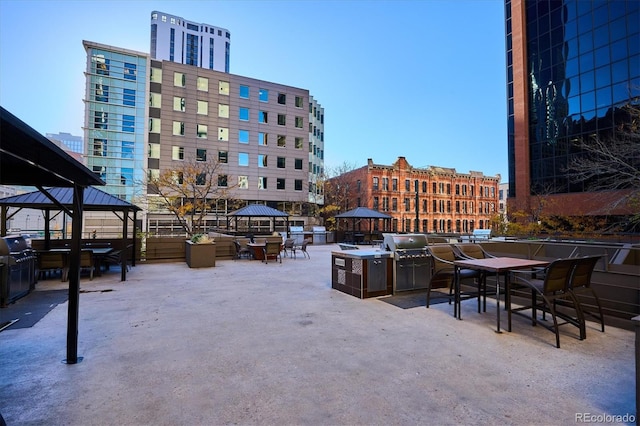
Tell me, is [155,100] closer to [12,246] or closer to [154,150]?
[154,150]

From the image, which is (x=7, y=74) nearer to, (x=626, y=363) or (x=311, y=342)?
(x=311, y=342)

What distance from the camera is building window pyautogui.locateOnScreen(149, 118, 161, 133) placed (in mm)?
30094

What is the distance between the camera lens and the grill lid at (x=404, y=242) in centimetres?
682

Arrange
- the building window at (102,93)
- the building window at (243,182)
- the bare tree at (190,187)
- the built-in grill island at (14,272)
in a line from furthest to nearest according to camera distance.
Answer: the building window at (243,182) < the building window at (102,93) < the bare tree at (190,187) < the built-in grill island at (14,272)

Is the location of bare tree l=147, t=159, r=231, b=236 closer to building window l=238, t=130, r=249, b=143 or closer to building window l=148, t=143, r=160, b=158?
building window l=148, t=143, r=160, b=158

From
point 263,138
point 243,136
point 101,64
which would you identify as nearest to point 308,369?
point 243,136

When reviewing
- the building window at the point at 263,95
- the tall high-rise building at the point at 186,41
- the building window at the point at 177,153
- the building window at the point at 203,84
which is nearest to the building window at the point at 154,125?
the building window at the point at 177,153

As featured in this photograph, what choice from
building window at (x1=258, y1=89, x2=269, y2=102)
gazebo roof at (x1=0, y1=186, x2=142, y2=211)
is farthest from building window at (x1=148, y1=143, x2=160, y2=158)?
gazebo roof at (x1=0, y1=186, x2=142, y2=211)

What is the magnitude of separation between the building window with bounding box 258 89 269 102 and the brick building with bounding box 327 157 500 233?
12353mm

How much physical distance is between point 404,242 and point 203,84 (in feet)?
103

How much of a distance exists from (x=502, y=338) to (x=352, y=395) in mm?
2540

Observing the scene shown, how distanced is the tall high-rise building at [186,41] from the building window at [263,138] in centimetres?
10171

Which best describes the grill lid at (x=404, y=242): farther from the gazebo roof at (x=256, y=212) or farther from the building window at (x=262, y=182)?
the building window at (x=262, y=182)

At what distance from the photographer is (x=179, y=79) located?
31.0 m
